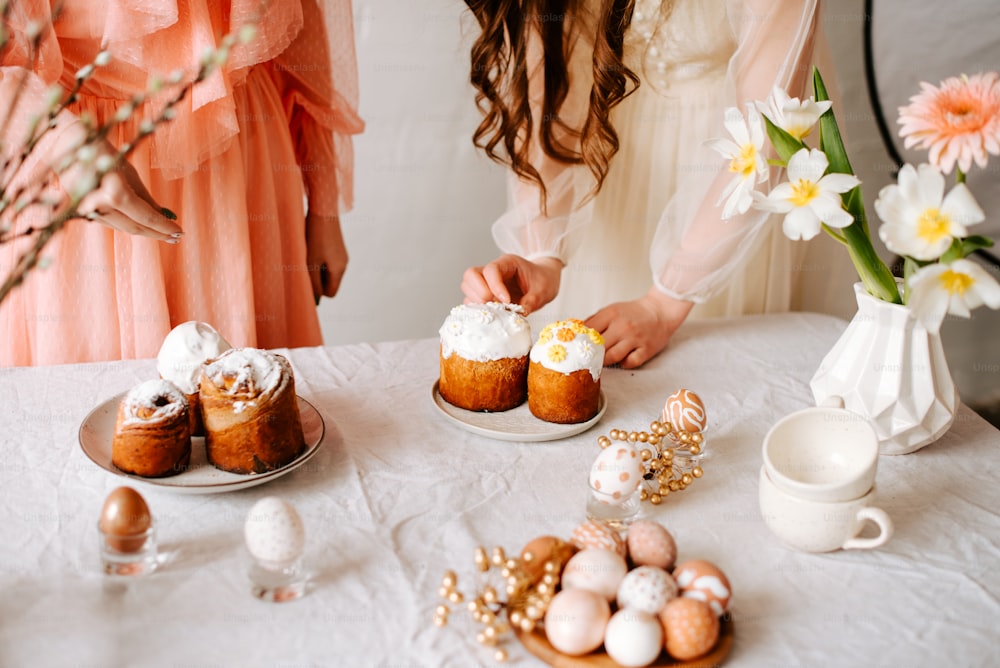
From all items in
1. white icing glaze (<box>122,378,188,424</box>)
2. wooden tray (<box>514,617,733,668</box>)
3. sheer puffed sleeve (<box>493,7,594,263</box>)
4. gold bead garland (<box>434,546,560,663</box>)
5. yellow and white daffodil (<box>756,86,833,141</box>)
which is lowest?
wooden tray (<box>514,617,733,668</box>)

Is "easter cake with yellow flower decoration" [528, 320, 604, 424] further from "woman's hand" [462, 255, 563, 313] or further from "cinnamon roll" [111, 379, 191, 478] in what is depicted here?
"cinnamon roll" [111, 379, 191, 478]

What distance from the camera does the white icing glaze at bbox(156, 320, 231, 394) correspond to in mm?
1059

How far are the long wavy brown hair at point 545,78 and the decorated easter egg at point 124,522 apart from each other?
1011mm

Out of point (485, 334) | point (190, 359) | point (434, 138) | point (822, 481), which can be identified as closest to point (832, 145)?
point (822, 481)

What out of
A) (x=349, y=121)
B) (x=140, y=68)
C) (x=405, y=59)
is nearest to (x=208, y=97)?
(x=140, y=68)

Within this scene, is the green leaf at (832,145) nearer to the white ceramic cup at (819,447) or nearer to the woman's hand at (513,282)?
the white ceramic cup at (819,447)

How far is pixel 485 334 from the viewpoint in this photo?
1194mm

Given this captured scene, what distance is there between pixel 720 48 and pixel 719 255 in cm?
47

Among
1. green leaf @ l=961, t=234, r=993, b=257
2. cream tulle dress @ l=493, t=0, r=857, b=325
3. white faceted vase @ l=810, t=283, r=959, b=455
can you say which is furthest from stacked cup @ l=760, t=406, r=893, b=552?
cream tulle dress @ l=493, t=0, r=857, b=325

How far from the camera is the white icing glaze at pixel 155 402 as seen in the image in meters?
0.97

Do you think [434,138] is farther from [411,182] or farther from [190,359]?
[190,359]

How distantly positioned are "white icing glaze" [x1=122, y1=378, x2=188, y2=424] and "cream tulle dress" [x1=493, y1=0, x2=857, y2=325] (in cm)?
87

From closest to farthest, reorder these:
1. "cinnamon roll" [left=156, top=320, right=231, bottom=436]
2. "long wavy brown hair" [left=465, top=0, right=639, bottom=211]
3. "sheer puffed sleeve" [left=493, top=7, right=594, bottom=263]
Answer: "cinnamon roll" [left=156, top=320, right=231, bottom=436] < "long wavy brown hair" [left=465, top=0, right=639, bottom=211] < "sheer puffed sleeve" [left=493, top=7, right=594, bottom=263]

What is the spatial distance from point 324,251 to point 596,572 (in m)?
1.17
